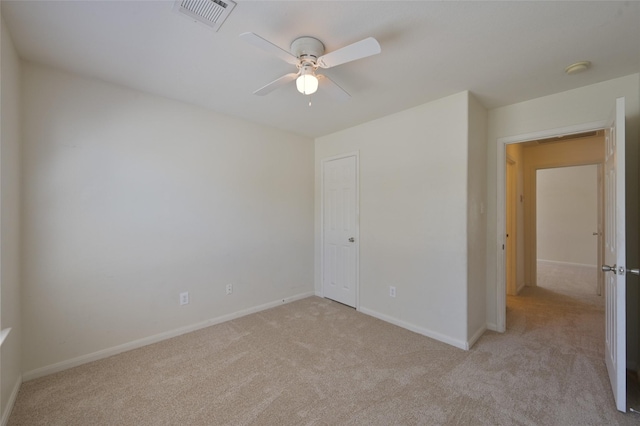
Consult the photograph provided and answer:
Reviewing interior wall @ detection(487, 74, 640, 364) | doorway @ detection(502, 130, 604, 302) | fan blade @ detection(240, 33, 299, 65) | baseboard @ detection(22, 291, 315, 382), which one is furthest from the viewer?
doorway @ detection(502, 130, 604, 302)

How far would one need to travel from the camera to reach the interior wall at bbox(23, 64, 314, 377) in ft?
6.81

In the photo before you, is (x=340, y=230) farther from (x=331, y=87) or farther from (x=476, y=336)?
(x=331, y=87)

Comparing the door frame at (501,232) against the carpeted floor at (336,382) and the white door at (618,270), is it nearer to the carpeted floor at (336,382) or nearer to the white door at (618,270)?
the carpeted floor at (336,382)

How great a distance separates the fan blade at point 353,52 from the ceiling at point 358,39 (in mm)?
163

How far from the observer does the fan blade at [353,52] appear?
142cm

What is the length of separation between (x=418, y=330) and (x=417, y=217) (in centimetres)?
119

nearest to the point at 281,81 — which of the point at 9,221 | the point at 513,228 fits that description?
the point at 9,221

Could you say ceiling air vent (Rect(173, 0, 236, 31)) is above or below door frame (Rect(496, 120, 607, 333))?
above

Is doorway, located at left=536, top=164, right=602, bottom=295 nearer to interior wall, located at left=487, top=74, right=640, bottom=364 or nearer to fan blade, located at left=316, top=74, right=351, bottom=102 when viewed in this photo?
interior wall, located at left=487, top=74, right=640, bottom=364

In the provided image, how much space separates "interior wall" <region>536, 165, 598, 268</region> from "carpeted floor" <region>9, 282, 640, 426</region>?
13.1 ft

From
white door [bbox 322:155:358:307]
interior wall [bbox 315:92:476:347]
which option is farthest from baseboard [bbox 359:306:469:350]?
white door [bbox 322:155:358:307]

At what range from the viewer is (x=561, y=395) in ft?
6.02

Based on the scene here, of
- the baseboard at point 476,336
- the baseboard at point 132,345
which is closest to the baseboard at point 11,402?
the baseboard at point 132,345

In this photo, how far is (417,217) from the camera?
2850mm
